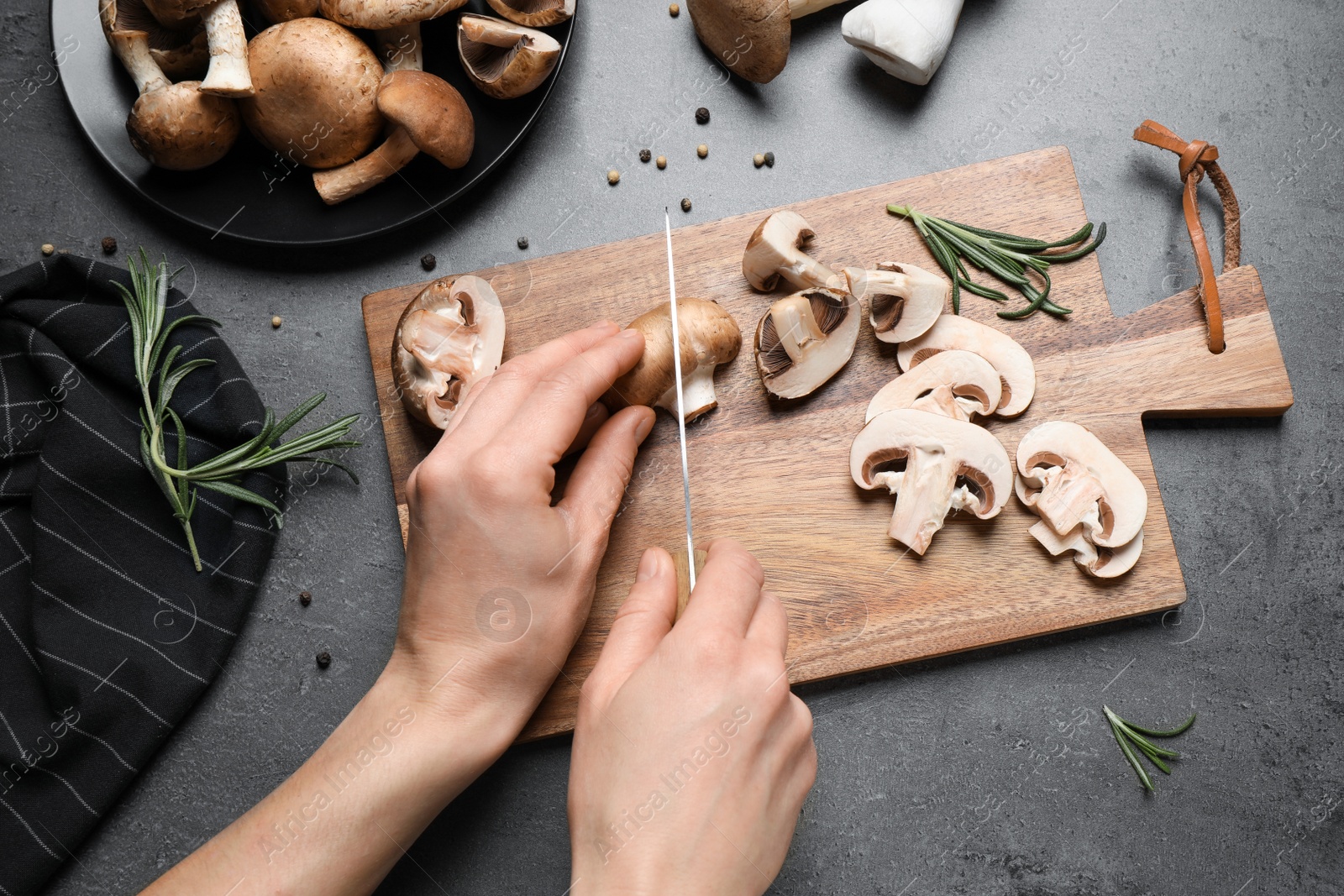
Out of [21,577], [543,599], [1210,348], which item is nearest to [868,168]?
[1210,348]

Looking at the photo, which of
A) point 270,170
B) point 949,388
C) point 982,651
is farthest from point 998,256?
point 270,170

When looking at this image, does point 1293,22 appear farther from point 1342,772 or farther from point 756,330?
point 1342,772

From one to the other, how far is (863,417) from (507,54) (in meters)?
1.22

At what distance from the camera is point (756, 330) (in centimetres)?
211

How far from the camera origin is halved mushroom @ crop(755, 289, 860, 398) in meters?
1.97

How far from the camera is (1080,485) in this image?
6.48 feet

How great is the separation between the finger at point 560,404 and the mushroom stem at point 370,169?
2.27 ft

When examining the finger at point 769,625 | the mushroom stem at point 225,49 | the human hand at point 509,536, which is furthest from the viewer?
the mushroom stem at point 225,49

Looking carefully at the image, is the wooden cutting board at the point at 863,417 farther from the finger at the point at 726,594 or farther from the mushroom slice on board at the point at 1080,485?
the finger at the point at 726,594

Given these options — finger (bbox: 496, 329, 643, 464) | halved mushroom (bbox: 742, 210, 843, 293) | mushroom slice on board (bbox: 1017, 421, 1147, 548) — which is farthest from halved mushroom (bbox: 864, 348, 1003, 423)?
finger (bbox: 496, 329, 643, 464)

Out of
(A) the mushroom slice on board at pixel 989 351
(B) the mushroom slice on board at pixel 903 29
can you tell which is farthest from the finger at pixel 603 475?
(B) the mushroom slice on board at pixel 903 29

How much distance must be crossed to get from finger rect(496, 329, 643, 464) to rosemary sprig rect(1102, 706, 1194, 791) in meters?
1.40

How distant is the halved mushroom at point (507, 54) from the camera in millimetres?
2061

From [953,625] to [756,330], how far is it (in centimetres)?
82
